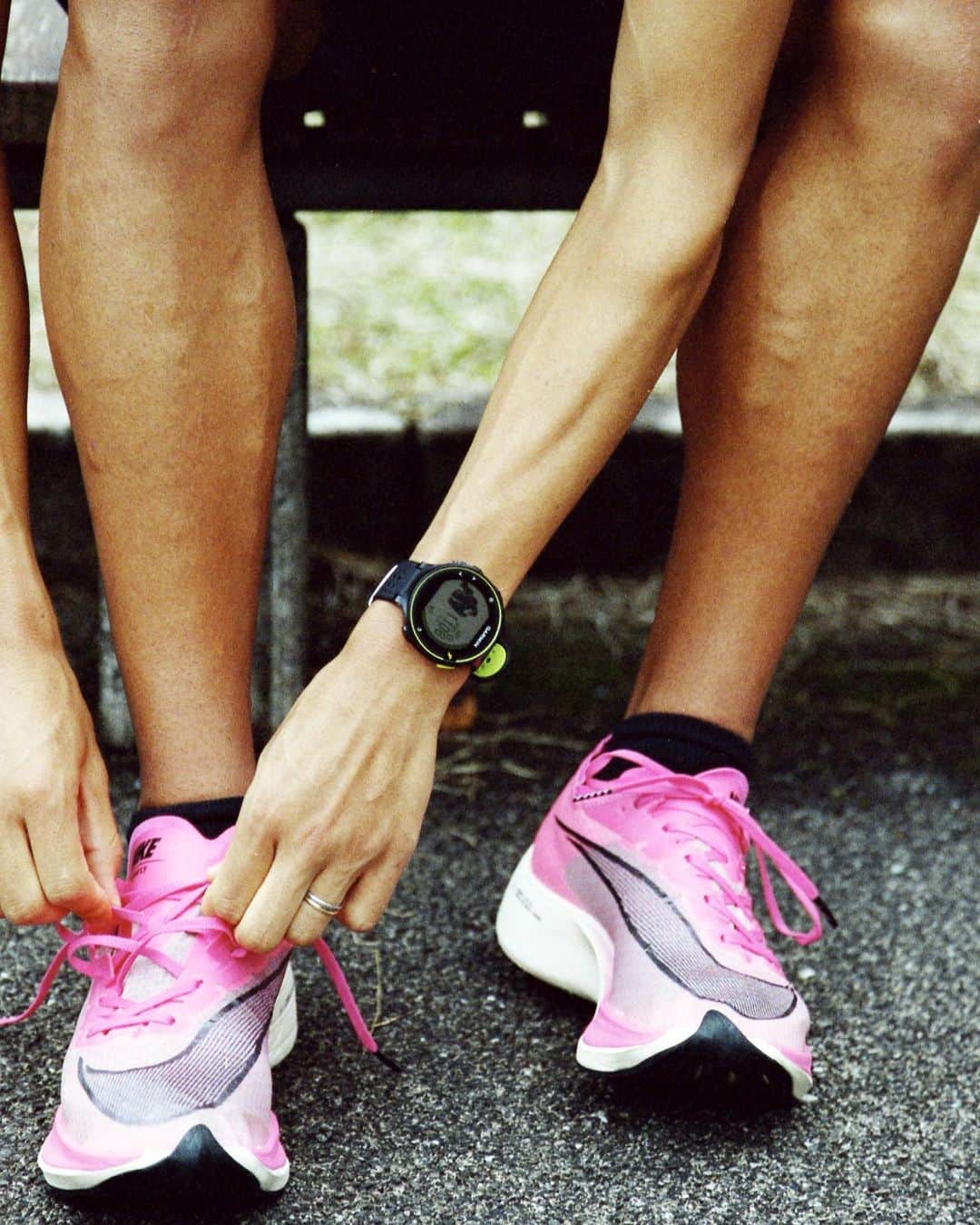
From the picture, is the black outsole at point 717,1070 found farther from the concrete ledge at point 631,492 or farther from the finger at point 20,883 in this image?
the concrete ledge at point 631,492

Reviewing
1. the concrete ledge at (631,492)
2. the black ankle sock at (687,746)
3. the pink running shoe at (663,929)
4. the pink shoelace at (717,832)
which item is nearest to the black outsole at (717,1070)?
the pink running shoe at (663,929)

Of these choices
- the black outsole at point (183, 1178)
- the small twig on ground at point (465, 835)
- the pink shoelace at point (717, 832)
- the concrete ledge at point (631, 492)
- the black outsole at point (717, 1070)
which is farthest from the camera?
the concrete ledge at point (631, 492)

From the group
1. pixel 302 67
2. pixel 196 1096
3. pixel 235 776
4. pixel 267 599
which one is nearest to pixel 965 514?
pixel 267 599

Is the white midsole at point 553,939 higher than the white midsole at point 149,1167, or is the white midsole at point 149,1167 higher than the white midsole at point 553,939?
the white midsole at point 149,1167

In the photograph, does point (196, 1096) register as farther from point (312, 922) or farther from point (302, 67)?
point (302, 67)

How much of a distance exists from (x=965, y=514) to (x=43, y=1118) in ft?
4.82

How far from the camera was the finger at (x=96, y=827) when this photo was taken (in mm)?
870

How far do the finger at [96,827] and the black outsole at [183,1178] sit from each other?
16 centimetres

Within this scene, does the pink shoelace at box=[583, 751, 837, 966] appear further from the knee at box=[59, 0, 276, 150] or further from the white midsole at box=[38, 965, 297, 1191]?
the knee at box=[59, 0, 276, 150]

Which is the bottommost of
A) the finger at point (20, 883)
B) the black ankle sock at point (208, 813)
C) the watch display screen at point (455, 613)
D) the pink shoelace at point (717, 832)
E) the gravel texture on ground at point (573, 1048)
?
the gravel texture on ground at point (573, 1048)

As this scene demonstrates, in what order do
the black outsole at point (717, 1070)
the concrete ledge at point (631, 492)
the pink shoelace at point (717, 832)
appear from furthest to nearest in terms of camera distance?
1. the concrete ledge at point (631, 492)
2. the pink shoelace at point (717, 832)
3. the black outsole at point (717, 1070)

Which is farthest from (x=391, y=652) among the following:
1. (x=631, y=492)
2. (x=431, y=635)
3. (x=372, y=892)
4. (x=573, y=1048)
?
(x=631, y=492)

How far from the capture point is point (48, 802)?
2.72ft

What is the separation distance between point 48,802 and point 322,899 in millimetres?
165
